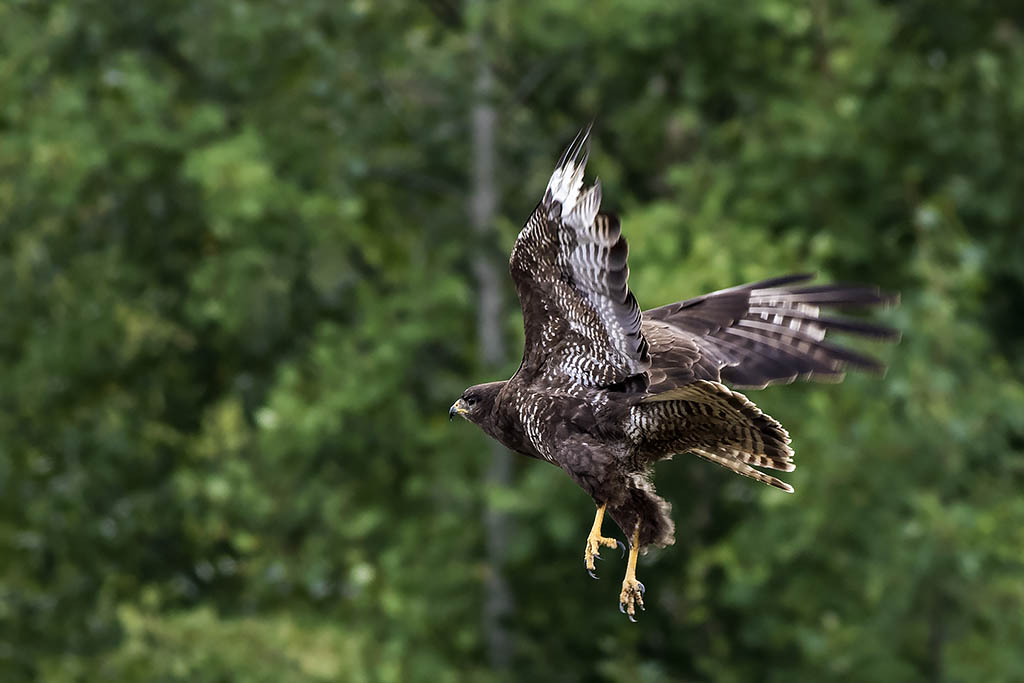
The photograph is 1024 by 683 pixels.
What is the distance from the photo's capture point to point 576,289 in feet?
18.6

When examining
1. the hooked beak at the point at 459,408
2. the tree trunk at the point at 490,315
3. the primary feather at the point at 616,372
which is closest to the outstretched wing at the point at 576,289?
the primary feather at the point at 616,372

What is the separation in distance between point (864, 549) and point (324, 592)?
17.6ft

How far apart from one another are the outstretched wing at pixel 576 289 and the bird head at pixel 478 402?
381 mm

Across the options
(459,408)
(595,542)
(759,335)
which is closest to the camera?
(595,542)

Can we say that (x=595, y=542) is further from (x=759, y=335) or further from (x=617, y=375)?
(x=759, y=335)

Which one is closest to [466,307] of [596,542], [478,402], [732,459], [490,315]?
[490,315]

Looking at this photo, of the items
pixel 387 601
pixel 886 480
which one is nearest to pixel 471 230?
pixel 387 601

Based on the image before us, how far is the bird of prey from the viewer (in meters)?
5.48

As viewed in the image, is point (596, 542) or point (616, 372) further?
point (596, 542)

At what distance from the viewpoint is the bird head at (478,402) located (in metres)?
6.55

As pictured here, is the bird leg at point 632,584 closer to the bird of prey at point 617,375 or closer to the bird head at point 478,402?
the bird of prey at point 617,375

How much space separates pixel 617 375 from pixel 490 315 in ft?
32.8

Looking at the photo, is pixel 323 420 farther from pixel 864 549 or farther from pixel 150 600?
pixel 864 549

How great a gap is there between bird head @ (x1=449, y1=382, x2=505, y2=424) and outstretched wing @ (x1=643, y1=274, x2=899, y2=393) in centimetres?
65
